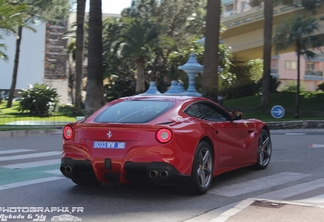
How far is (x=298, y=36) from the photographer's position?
33.6 meters

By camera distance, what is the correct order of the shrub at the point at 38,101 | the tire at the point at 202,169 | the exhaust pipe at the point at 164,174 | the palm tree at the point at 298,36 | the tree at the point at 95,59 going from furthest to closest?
the shrub at the point at 38,101, the palm tree at the point at 298,36, the tree at the point at 95,59, the tire at the point at 202,169, the exhaust pipe at the point at 164,174

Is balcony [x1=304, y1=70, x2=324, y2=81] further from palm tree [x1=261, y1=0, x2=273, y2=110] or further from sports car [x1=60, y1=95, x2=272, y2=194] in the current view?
sports car [x1=60, y1=95, x2=272, y2=194]

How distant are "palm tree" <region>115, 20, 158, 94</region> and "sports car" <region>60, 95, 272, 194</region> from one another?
31.5m

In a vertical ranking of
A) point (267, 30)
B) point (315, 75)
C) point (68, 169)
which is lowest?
point (68, 169)

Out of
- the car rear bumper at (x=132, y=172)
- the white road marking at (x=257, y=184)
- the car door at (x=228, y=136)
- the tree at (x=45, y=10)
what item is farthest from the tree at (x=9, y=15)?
the car rear bumper at (x=132, y=172)

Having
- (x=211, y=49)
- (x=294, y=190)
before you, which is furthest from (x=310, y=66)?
(x=294, y=190)

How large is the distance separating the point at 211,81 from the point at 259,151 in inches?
453

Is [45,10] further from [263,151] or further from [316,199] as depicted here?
[316,199]

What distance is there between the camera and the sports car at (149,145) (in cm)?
710

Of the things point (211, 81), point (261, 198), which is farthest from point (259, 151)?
point (211, 81)

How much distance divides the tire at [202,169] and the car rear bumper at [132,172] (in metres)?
0.22

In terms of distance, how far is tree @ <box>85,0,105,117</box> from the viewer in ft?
66.5

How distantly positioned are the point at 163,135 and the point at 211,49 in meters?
13.9

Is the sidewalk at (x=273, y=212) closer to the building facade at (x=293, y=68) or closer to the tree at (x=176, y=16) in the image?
the tree at (x=176, y=16)
